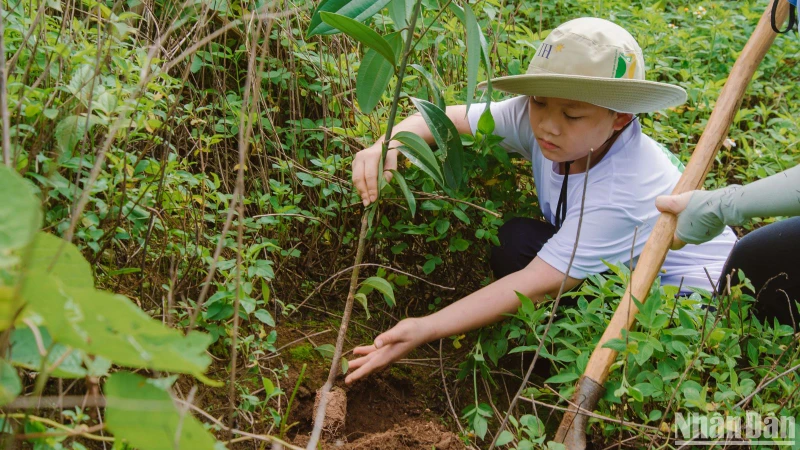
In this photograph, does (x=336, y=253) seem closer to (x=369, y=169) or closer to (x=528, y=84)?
(x=369, y=169)

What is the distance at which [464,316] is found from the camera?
1.91 m

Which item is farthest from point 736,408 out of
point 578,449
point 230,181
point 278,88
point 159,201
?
point 278,88

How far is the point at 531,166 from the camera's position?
96.7 inches

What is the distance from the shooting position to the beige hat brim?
1958mm

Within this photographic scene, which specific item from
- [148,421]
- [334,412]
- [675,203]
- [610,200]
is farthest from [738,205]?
[148,421]

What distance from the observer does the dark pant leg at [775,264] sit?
2072mm

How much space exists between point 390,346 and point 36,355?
103 centimetres

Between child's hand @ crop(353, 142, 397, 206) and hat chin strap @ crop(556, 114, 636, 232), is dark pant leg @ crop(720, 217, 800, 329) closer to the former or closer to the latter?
hat chin strap @ crop(556, 114, 636, 232)

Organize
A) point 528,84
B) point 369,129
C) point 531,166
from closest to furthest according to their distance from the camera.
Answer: point 528,84, point 369,129, point 531,166

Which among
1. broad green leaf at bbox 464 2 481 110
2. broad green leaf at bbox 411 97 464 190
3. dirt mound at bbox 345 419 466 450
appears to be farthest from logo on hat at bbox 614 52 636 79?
dirt mound at bbox 345 419 466 450

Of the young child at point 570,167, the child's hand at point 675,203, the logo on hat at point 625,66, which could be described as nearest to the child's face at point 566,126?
the young child at point 570,167

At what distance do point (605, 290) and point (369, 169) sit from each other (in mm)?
663

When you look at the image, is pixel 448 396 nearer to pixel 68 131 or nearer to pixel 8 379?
pixel 68 131

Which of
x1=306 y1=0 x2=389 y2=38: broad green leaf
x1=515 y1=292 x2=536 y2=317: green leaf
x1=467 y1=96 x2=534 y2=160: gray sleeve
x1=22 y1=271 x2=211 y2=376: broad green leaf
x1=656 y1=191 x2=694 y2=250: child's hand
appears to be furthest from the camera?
x1=467 y1=96 x2=534 y2=160: gray sleeve
